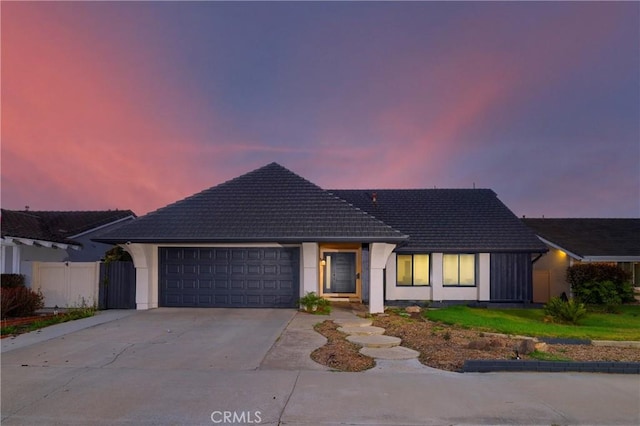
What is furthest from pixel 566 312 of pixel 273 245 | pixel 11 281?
pixel 11 281

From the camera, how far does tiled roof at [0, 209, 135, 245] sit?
57.2ft

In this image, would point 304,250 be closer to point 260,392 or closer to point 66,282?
point 66,282

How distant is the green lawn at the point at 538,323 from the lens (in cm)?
1098

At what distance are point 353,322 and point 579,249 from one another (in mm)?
11510

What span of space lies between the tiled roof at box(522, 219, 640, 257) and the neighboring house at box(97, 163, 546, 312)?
1.87 m

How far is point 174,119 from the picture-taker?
17953 millimetres

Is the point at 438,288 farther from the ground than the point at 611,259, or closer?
closer

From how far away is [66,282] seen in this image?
15.4m

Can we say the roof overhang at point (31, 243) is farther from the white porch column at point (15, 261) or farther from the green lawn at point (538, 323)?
the green lawn at point (538, 323)

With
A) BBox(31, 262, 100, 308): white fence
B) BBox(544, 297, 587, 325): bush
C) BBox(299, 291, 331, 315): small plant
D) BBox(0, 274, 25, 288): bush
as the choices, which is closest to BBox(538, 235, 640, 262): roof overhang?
BBox(544, 297, 587, 325): bush

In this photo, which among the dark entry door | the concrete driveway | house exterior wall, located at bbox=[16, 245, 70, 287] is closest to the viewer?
the concrete driveway

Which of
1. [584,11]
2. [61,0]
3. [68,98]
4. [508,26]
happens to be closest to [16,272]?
[68,98]

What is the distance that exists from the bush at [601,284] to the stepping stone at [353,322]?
974cm

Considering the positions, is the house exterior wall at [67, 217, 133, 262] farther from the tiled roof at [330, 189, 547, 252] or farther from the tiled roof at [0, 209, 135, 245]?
the tiled roof at [330, 189, 547, 252]
